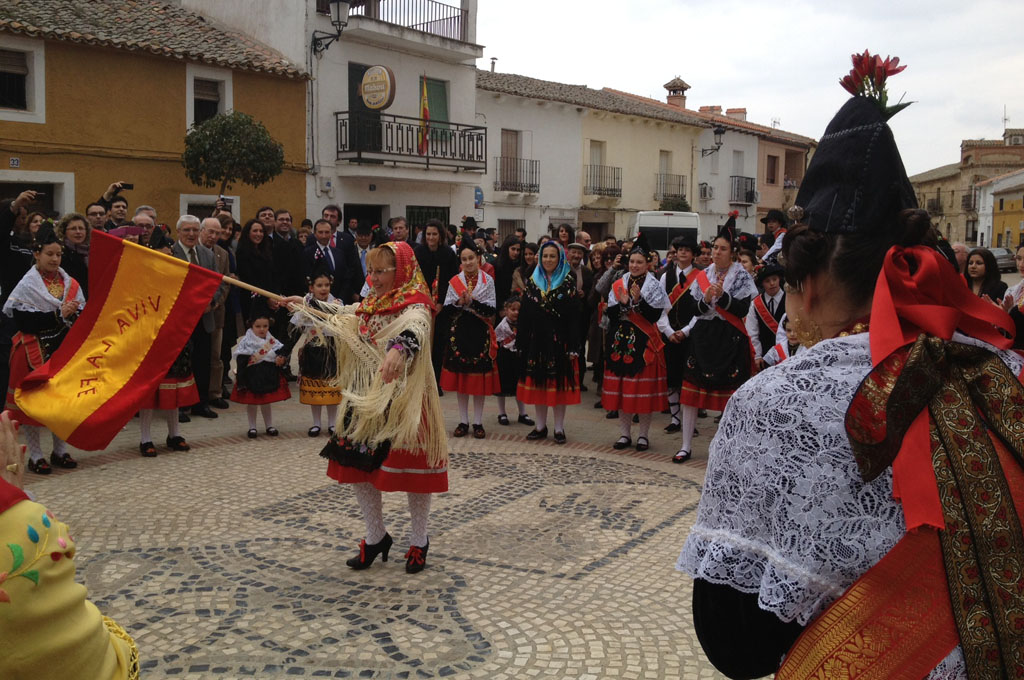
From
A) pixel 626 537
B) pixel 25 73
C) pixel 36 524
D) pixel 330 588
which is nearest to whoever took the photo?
pixel 36 524

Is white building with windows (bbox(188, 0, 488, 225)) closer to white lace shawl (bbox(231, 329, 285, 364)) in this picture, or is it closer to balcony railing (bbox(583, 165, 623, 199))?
balcony railing (bbox(583, 165, 623, 199))

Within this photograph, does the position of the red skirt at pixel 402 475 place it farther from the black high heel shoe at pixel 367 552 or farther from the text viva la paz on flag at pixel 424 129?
the text viva la paz on flag at pixel 424 129

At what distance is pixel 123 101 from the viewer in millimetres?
16625

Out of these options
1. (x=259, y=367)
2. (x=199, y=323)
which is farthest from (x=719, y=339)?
(x=199, y=323)

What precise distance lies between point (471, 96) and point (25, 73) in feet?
37.3

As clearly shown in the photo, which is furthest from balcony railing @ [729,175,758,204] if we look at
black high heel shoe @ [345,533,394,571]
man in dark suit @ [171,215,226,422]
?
black high heel shoe @ [345,533,394,571]

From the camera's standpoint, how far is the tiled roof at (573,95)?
26031 millimetres

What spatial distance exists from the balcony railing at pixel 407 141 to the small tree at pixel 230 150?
15.7 feet

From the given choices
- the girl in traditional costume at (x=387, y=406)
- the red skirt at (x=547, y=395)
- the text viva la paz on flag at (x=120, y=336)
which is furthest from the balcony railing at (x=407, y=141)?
the text viva la paz on flag at (x=120, y=336)

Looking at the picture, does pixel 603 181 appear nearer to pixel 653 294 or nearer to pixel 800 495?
pixel 653 294

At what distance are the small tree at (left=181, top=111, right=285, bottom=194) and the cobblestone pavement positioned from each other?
8178 millimetres

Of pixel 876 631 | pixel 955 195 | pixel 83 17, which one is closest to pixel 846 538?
pixel 876 631

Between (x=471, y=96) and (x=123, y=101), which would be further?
(x=471, y=96)

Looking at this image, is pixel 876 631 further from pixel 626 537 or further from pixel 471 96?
pixel 471 96
